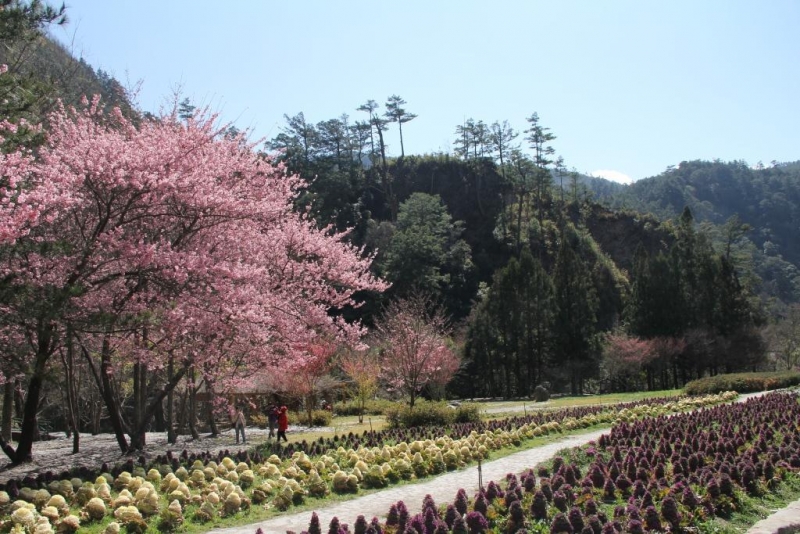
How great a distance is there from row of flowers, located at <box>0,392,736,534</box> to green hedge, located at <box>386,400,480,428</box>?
569 centimetres

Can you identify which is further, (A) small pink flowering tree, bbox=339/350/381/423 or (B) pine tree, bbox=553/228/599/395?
(B) pine tree, bbox=553/228/599/395

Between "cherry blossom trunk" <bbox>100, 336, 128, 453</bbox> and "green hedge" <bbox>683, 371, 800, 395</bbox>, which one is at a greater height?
"cherry blossom trunk" <bbox>100, 336, 128, 453</bbox>

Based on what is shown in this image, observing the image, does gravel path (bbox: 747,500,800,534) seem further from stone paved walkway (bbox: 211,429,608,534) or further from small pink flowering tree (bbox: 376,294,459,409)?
small pink flowering tree (bbox: 376,294,459,409)

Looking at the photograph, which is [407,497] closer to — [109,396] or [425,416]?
[109,396]

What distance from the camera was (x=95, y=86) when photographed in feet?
68.4

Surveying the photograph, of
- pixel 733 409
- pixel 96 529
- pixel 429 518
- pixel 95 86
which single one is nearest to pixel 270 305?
pixel 96 529

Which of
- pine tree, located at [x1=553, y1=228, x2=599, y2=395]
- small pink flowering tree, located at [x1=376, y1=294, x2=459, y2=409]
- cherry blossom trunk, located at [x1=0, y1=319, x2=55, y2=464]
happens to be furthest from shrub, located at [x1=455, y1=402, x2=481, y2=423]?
pine tree, located at [x1=553, y1=228, x2=599, y2=395]

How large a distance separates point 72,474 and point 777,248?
128 m

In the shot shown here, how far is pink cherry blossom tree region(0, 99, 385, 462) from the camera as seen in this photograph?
33.8 ft

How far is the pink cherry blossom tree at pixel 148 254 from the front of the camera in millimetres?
10312

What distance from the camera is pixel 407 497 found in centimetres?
938

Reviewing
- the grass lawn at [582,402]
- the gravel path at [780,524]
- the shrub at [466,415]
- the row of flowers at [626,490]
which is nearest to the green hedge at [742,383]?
the grass lawn at [582,402]

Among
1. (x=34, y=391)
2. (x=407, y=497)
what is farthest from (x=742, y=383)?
(x=34, y=391)

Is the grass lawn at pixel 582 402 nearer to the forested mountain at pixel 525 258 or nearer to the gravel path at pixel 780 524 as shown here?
the forested mountain at pixel 525 258
